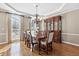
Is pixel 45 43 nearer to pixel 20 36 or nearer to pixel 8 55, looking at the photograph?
pixel 20 36

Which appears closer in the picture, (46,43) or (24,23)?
(24,23)

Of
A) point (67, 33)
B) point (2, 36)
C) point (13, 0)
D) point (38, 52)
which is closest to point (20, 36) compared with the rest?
point (2, 36)

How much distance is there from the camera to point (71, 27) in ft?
9.46

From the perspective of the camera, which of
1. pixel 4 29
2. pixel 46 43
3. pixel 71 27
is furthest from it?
pixel 46 43

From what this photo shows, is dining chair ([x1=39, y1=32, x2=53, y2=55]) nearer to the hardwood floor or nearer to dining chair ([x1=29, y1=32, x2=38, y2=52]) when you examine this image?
dining chair ([x1=29, y1=32, x2=38, y2=52])

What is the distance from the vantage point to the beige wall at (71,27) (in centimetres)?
268

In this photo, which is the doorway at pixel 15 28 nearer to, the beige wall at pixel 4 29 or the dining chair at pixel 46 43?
the beige wall at pixel 4 29

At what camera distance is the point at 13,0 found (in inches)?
87.4

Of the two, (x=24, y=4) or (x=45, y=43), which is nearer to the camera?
(x=24, y=4)

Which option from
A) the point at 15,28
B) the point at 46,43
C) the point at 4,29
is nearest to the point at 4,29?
the point at 4,29

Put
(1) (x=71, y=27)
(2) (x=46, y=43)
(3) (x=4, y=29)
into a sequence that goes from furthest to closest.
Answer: (2) (x=46, y=43) → (1) (x=71, y=27) → (3) (x=4, y=29)

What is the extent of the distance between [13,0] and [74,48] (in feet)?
5.65

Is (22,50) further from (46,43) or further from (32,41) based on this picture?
(46,43)

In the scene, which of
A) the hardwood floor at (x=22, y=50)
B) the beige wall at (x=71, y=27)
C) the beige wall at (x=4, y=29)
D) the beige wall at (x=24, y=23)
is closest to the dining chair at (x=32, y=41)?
the hardwood floor at (x=22, y=50)
